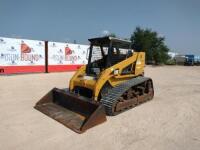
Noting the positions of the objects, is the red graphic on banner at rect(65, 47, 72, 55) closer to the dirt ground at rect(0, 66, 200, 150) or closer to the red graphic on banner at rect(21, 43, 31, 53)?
the red graphic on banner at rect(21, 43, 31, 53)

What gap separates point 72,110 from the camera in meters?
6.09

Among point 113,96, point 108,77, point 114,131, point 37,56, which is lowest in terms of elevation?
point 114,131

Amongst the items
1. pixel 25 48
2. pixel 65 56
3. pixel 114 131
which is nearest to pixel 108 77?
pixel 114 131

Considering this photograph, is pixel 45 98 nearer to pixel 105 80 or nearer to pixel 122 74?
pixel 105 80

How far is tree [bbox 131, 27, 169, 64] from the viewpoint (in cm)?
3809

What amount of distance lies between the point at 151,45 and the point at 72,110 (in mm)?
34756

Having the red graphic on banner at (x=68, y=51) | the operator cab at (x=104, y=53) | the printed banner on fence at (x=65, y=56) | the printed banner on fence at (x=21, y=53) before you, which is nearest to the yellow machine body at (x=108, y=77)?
the operator cab at (x=104, y=53)

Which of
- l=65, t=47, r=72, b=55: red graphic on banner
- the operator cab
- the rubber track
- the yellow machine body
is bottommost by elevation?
the rubber track

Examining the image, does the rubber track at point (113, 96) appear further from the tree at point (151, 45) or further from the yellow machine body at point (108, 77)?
the tree at point (151, 45)

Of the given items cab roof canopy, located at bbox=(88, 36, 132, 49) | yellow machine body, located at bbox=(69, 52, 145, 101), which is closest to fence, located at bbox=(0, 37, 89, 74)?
yellow machine body, located at bbox=(69, 52, 145, 101)

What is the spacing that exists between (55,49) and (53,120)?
13.5 m

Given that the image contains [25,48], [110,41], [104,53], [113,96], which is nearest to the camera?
[113,96]

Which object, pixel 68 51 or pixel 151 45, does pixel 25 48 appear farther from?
pixel 151 45

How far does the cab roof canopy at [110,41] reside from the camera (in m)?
6.75
